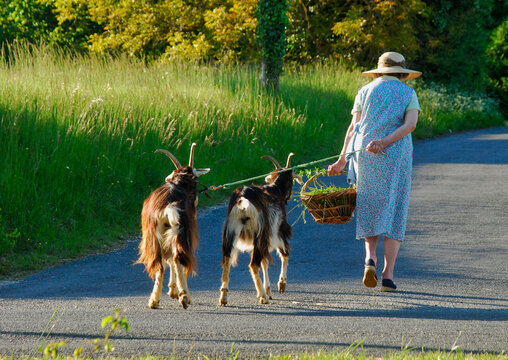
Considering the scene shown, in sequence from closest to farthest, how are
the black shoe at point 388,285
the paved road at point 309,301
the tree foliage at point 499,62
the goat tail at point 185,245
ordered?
the paved road at point 309,301 < the goat tail at point 185,245 < the black shoe at point 388,285 < the tree foliage at point 499,62

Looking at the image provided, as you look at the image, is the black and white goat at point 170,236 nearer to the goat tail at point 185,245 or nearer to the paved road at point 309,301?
the goat tail at point 185,245

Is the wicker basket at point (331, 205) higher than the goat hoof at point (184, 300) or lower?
higher

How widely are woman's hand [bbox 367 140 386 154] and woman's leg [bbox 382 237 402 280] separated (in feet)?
2.96

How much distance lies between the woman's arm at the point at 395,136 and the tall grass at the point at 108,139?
3.98 metres

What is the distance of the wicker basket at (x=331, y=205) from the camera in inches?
266

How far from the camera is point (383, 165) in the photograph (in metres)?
6.79

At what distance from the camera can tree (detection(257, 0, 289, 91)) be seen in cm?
1845

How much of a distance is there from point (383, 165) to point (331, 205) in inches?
24.6

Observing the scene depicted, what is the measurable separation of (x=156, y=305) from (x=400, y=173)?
8.60 ft

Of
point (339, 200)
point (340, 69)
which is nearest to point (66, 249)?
point (339, 200)

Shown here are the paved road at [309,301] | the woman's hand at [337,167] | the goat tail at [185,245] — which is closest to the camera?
the paved road at [309,301]

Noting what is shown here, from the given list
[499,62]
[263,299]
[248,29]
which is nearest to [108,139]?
[263,299]

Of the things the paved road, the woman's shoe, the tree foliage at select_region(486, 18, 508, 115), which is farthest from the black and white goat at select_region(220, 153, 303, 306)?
the tree foliage at select_region(486, 18, 508, 115)

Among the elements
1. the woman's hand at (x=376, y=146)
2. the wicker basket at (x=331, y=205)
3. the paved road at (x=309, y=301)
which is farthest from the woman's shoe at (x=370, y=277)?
the woman's hand at (x=376, y=146)
